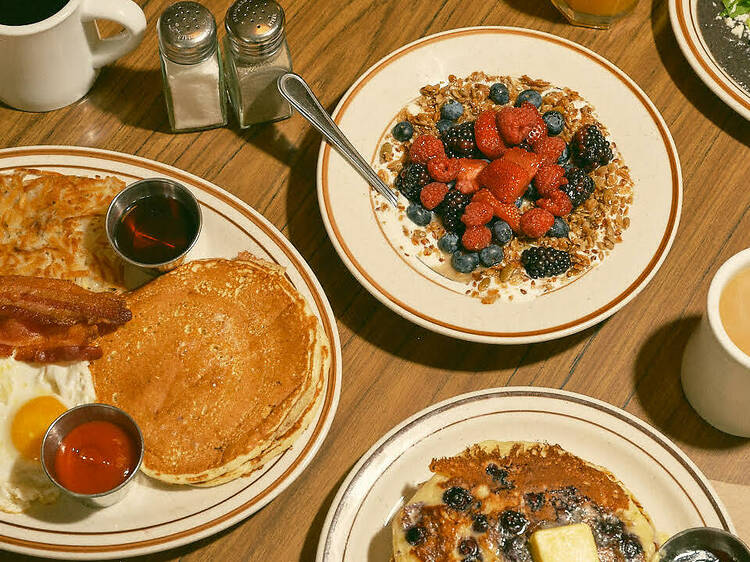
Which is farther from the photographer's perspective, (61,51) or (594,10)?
(594,10)

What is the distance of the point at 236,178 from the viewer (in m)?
2.30

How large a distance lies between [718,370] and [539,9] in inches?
47.3

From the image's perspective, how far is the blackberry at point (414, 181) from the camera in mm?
2188

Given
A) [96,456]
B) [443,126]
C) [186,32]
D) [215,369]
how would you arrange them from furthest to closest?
[443,126] < [186,32] < [215,369] < [96,456]

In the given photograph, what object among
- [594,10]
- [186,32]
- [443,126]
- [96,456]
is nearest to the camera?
[96,456]

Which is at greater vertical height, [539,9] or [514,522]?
[539,9]

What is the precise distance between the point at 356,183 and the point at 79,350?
784 millimetres

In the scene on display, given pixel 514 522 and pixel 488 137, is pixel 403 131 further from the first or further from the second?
pixel 514 522

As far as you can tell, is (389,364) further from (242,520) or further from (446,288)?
(242,520)

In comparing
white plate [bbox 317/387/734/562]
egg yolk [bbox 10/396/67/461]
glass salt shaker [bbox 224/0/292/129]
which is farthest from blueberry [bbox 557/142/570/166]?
egg yolk [bbox 10/396/67/461]

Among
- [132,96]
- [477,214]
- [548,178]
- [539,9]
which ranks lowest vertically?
[132,96]

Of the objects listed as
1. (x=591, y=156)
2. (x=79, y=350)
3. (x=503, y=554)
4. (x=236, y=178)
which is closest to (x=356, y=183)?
(x=236, y=178)

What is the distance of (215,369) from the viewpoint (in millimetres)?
1968

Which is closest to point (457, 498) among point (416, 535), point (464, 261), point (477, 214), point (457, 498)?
point (457, 498)
